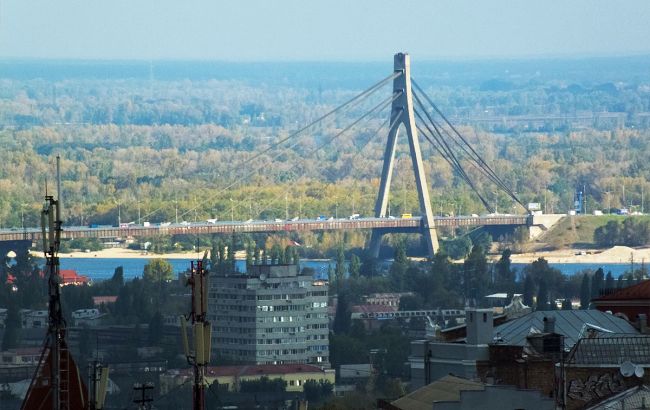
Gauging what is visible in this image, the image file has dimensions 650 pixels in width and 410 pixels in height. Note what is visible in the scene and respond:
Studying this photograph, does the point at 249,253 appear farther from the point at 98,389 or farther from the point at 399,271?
the point at 98,389

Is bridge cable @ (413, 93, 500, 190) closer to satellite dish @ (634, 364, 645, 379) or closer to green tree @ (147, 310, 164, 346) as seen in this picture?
green tree @ (147, 310, 164, 346)

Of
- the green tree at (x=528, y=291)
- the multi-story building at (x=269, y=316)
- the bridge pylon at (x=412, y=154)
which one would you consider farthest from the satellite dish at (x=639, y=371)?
the bridge pylon at (x=412, y=154)

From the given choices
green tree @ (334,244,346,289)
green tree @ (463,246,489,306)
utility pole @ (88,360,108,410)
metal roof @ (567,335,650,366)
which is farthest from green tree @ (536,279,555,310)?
utility pole @ (88,360,108,410)

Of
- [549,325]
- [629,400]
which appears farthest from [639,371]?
[549,325]

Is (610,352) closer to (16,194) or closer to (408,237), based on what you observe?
(408,237)

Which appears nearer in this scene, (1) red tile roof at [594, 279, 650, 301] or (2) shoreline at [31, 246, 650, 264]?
(1) red tile roof at [594, 279, 650, 301]

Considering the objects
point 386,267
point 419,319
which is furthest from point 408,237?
point 419,319
